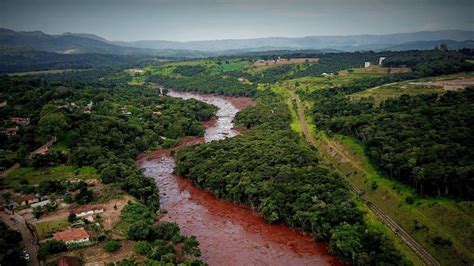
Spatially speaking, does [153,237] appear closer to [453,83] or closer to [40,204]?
[40,204]

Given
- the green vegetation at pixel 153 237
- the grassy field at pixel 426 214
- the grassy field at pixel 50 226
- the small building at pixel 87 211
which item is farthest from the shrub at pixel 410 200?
the grassy field at pixel 50 226

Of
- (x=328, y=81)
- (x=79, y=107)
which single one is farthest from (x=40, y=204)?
(x=328, y=81)

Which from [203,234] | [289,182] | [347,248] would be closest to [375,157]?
[289,182]

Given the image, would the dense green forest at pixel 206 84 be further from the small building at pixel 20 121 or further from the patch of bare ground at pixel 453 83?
the small building at pixel 20 121

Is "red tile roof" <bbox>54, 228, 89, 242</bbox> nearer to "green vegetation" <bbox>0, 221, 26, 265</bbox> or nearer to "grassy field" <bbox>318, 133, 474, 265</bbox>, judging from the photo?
"green vegetation" <bbox>0, 221, 26, 265</bbox>

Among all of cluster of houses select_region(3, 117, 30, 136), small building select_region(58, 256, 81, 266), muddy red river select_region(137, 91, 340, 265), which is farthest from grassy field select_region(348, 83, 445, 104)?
cluster of houses select_region(3, 117, 30, 136)
